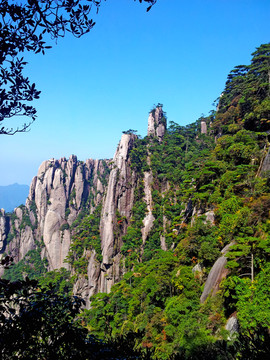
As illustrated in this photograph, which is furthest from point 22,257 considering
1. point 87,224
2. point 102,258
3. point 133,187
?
point 133,187

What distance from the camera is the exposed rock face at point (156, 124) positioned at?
2318 inches

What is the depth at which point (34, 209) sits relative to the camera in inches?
2584

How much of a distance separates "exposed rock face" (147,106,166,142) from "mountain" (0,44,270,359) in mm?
316

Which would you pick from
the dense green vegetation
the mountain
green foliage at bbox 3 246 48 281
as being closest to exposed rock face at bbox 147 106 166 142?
the mountain

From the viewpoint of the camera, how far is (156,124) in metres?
59.8

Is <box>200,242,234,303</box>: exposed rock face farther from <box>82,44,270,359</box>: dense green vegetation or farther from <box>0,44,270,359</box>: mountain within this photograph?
<box>82,44,270,359</box>: dense green vegetation

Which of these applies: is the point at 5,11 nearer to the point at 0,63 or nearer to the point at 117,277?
the point at 0,63

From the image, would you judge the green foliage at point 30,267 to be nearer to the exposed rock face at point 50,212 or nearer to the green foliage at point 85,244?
the exposed rock face at point 50,212

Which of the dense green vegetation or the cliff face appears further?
the cliff face

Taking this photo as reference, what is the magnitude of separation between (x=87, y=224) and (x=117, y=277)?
17.1 metres

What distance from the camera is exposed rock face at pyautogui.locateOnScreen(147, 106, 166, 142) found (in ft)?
193

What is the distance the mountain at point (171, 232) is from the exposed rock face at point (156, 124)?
0.32 metres

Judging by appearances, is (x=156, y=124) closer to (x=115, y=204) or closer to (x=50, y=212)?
(x=115, y=204)

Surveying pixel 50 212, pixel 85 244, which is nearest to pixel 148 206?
pixel 85 244
